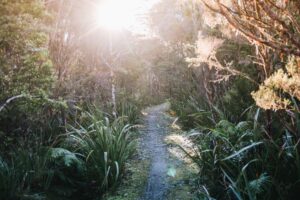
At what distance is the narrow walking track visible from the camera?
6225mm

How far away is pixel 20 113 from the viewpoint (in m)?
6.70

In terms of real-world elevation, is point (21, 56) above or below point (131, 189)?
above

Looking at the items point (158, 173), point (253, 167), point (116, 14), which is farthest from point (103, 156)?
point (116, 14)

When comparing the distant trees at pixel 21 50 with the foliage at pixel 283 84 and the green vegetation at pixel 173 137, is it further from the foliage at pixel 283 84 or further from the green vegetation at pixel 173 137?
the foliage at pixel 283 84

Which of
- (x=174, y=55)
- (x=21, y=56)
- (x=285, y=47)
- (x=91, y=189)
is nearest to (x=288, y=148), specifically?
(x=285, y=47)

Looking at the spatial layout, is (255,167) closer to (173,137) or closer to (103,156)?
(103,156)

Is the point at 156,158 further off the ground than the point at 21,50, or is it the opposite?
the point at 21,50

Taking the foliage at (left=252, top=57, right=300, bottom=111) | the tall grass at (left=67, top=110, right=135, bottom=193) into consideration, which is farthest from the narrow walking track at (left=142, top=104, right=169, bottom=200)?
the foliage at (left=252, top=57, right=300, bottom=111)

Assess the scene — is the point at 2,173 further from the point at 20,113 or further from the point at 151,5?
the point at 151,5

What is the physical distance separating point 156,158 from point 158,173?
46.1 inches

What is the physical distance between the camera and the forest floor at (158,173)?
6176mm

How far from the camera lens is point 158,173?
7.19m

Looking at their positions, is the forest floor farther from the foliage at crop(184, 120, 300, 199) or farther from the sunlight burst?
the sunlight burst

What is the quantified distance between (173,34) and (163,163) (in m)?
11.0
